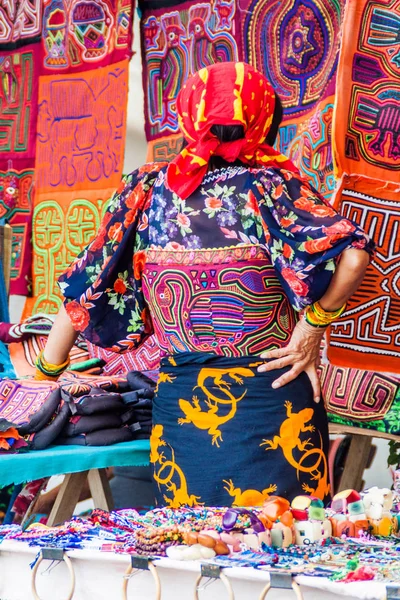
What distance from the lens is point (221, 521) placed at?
1302 mm

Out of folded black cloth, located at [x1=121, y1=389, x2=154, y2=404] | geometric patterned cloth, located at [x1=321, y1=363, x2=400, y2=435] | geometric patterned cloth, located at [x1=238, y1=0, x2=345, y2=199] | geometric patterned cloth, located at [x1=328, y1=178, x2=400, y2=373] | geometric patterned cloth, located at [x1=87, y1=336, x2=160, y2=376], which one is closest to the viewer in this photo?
folded black cloth, located at [x1=121, y1=389, x2=154, y2=404]

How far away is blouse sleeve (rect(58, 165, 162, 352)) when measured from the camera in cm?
198

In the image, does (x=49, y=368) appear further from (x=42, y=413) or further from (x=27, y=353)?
(x=27, y=353)

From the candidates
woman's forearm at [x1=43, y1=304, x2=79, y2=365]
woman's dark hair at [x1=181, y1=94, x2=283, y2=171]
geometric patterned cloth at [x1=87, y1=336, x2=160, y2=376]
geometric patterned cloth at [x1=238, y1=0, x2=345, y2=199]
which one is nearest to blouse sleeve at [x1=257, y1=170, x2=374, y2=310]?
woman's dark hair at [x1=181, y1=94, x2=283, y2=171]

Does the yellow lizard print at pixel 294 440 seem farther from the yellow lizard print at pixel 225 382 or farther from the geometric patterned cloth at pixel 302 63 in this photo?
the geometric patterned cloth at pixel 302 63

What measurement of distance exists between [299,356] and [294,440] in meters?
0.17

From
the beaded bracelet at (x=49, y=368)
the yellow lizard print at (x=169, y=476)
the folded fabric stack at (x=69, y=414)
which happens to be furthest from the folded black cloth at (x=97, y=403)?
the yellow lizard print at (x=169, y=476)

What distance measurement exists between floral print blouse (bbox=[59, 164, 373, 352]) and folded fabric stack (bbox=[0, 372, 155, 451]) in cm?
26

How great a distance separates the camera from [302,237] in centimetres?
177

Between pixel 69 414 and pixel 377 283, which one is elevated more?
pixel 377 283

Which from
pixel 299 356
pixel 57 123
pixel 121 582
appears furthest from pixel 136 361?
pixel 121 582

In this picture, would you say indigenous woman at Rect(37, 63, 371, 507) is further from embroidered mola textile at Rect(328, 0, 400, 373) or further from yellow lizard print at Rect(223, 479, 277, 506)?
embroidered mola textile at Rect(328, 0, 400, 373)

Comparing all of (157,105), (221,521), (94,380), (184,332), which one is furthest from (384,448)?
(221,521)

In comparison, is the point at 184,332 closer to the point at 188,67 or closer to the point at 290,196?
the point at 290,196
